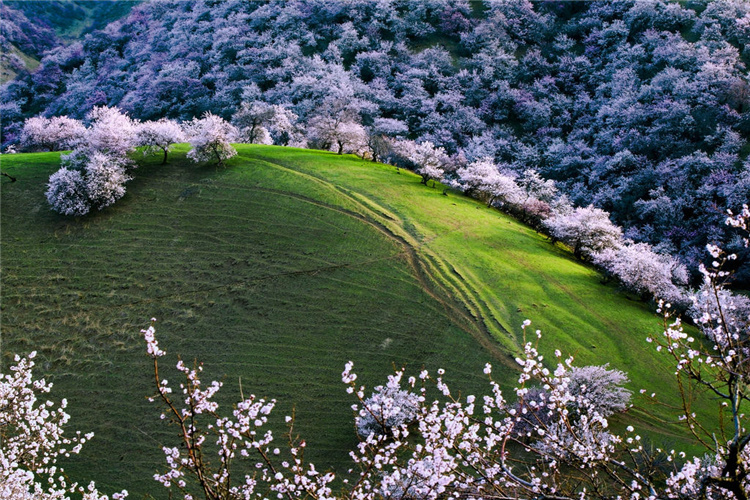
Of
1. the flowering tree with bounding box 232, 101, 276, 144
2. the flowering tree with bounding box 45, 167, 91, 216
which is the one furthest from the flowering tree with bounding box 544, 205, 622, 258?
the flowering tree with bounding box 45, 167, 91, 216

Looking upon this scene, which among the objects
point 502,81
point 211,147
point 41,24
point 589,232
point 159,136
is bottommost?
point 589,232

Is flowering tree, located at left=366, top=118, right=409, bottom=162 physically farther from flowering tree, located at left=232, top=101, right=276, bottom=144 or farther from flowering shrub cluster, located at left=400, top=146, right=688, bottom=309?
flowering tree, located at left=232, top=101, right=276, bottom=144

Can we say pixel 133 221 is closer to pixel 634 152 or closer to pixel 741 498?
pixel 741 498

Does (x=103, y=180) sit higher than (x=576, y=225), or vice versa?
(x=576, y=225)

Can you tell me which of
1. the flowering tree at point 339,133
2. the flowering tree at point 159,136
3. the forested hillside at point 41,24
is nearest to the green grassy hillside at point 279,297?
the flowering tree at point 159,136

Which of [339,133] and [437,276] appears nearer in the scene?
[437,276]

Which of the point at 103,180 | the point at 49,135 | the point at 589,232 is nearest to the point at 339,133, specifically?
the point at 103,180

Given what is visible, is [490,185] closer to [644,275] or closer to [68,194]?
[644,275]
